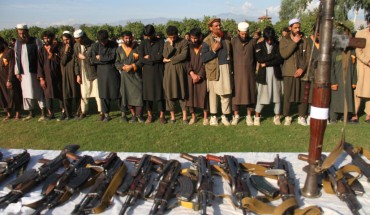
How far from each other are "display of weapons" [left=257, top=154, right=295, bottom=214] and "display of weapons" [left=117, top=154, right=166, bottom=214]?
969 mm

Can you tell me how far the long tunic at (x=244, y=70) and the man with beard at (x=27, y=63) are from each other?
4.01 metres

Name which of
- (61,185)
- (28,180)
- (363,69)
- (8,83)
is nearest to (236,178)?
(61,185)

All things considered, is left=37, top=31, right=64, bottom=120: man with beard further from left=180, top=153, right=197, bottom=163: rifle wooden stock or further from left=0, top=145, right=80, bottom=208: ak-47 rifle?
left=180, top=153, right=197, bottom=163: rifle wooden stock

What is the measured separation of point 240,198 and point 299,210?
1.35 ft

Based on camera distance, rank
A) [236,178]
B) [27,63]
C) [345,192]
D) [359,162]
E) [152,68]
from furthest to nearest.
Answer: [27,63], [152,68], [359,162], [236,178], [345,192]

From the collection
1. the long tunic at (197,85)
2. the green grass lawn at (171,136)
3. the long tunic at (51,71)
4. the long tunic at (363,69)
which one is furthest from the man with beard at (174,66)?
the long tunic at (363,69)

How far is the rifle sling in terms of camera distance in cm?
240

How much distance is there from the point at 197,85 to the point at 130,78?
1.34 m

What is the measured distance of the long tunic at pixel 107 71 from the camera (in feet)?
21.4

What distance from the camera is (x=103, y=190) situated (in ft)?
8.36

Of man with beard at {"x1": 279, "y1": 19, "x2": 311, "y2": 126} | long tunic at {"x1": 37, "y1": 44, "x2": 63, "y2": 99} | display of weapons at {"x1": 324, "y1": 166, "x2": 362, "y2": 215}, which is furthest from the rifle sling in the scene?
long tunic at {"x1": 37, "y1": 44, "x2": 63, "y2": 99}

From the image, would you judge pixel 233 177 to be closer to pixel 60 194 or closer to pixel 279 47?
pixel 60 194

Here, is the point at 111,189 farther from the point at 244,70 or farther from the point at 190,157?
the point at 244,70

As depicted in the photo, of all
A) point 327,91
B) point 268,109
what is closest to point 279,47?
point 268,109
